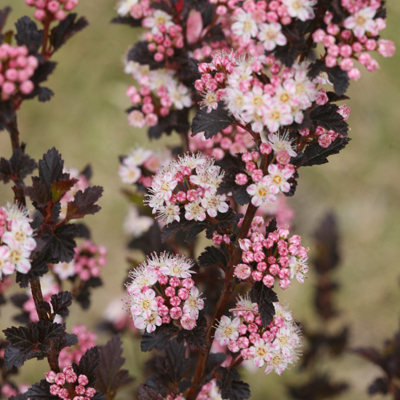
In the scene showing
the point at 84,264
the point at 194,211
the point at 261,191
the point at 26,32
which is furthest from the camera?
the point at 84,264

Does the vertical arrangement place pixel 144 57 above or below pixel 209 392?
above

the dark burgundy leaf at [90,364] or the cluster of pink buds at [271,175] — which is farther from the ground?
the cluster of pink buds at [271,175]

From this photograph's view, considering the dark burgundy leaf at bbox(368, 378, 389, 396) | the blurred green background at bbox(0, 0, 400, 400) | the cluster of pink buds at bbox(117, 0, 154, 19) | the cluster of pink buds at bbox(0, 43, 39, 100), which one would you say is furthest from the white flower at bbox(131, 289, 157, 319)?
the blurred green background at bbox(0, 0, 400, 400)

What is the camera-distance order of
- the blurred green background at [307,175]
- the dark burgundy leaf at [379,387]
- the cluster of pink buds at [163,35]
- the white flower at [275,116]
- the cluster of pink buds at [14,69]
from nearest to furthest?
the white flower at [275,116], the cluster of pink buds at [14,69], the cluster of pink buds at [163,35], the dark burgundy leaf at [379,387], the blurred green background at [307,175]

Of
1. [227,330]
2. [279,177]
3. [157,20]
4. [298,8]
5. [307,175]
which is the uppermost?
[307,175]

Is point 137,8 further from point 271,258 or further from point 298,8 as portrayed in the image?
point 271,258

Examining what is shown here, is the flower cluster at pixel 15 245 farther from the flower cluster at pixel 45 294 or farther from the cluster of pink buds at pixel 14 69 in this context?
the flower cluster at pixel 45 294

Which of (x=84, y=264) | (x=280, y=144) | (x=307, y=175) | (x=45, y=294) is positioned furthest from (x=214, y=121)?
(x=307, y=175)

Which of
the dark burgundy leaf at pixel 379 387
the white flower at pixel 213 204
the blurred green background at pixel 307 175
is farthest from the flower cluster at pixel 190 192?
the blurred green background at pixel 307 175
